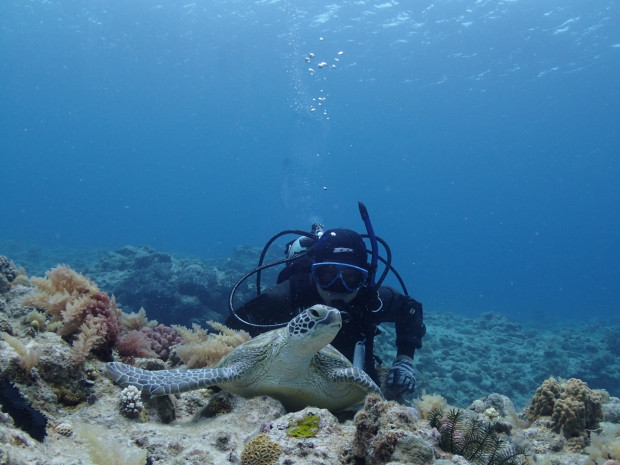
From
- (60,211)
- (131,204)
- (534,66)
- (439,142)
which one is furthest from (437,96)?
(131,204)

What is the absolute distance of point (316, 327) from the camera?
2.66 metres

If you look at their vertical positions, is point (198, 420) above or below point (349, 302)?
below

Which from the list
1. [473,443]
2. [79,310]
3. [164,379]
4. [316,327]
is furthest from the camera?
[79,310]

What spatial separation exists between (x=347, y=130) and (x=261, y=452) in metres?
88.2

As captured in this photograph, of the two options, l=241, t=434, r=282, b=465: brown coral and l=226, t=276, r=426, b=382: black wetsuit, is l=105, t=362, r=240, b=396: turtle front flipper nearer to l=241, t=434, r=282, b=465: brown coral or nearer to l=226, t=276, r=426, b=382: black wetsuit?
l=241, t=434, r=282, b=465: brown coral

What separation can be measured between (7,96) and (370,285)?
135 meters

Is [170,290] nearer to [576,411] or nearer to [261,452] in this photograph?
[261,452]

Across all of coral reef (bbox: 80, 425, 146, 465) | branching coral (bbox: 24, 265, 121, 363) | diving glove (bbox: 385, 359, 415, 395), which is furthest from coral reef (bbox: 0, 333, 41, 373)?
diving glove (bbox: 385, 359, 415, 395)

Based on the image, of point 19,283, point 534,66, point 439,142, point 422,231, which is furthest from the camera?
point 422,231

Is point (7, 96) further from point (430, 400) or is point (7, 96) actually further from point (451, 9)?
point (430, 400)

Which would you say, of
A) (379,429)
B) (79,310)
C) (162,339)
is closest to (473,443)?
(379,429)

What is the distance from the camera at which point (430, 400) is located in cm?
326

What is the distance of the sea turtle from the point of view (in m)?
2.70

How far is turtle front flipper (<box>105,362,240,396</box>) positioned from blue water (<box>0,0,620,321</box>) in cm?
1653
